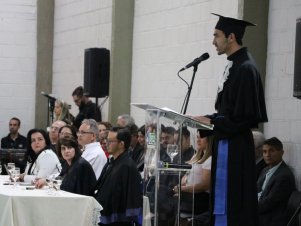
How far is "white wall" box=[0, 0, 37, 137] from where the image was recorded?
12.9 m

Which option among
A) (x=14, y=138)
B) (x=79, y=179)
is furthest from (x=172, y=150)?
(x=14, y=138)

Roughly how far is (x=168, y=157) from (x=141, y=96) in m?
4.75

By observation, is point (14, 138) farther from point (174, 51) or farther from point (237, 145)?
point (237, 145)

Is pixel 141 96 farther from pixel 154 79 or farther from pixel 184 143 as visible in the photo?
pixel 184 143

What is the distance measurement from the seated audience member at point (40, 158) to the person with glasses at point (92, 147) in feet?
0.99

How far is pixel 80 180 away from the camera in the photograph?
613 cm

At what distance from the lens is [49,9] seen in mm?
13023

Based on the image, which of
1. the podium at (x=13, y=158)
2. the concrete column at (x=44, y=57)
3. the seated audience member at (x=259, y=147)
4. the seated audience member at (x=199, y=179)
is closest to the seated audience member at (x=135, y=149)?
the seated audience member at (x=259, y=147)

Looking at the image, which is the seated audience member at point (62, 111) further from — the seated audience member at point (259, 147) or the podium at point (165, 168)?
the podium at point (165, 168)

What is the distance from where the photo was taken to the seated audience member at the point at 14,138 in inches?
477

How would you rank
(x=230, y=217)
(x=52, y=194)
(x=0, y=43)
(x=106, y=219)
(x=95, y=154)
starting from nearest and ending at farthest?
A: (x=230, y=217) < (x=52, y=194) < (x=106, y=219) < (x=95, y=154) < (x=0, y=43)

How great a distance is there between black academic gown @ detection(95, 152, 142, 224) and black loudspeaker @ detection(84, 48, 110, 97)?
3.90 meters

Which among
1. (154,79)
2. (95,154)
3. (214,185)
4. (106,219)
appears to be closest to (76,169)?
(106,219)

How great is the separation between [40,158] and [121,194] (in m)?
1.56
